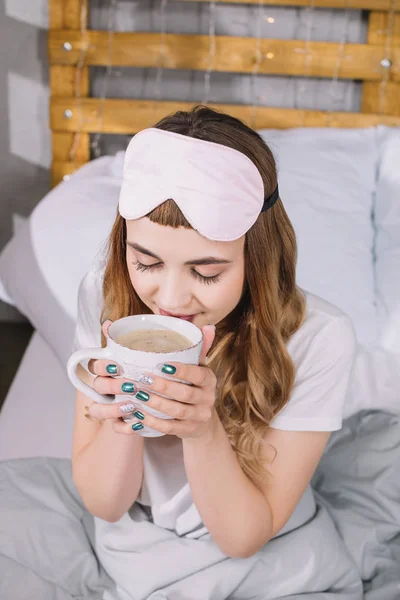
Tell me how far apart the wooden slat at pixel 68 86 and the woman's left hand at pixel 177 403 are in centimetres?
154

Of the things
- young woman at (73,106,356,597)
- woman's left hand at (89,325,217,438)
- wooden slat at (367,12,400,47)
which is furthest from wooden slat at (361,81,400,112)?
woman's left hand at (89,325,217,438)

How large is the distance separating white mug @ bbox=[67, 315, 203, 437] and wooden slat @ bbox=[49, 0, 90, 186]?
1.52 m

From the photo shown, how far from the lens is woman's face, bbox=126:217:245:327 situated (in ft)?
3.17

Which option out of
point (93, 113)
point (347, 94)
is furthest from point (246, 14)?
point (93, 113)

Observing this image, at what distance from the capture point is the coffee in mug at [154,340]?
0.84m

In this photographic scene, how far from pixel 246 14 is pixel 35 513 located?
5.07 feet

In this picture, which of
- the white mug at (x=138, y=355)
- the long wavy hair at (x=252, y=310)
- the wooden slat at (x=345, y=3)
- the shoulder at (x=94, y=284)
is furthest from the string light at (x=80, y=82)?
the white mug at (x=138, y=355)

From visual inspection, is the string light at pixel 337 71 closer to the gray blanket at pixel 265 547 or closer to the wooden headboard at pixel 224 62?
the wooden headboard at pixel 224 62

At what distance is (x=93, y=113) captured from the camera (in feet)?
7.28

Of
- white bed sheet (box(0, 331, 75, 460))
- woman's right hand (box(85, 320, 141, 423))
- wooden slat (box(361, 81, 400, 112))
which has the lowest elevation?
white bed sheet (box(0, 331, 75, 460))

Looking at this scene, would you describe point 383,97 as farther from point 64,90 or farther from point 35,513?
point 35,513

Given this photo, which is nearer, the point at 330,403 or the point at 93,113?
the point at 330,403

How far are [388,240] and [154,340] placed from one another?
120cm

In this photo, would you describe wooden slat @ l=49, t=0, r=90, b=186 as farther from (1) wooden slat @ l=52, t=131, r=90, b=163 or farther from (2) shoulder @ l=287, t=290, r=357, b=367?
(2) shoulder @ l=287, t=290, r=357, b=367
